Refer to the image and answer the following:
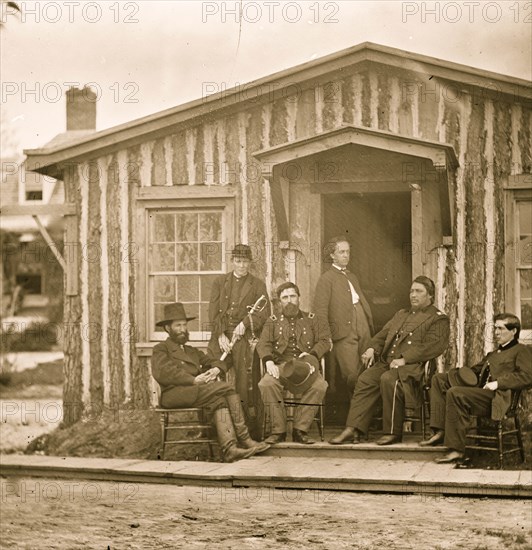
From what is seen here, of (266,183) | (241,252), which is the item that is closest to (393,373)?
(241,252)

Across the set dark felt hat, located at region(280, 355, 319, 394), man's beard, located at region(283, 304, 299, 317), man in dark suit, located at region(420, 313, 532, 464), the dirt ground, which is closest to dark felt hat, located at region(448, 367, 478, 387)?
man in dark suit, located at region(420, 313, 532, 464)

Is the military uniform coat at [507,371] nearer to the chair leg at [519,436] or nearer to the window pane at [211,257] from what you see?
the chair leg at [519,436]

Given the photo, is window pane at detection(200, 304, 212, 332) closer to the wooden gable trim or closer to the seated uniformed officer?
the seated uniformed officer

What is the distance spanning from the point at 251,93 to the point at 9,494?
11.3ft

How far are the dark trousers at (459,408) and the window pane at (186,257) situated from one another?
196 centimetres

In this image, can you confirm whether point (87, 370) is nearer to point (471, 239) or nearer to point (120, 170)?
point (120, 170)

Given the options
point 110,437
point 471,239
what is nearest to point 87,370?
point 110,437

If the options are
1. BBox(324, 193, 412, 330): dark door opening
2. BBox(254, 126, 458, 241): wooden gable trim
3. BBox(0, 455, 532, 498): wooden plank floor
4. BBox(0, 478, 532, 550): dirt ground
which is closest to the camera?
BBox(0, 478, 532, 550): dirt ground

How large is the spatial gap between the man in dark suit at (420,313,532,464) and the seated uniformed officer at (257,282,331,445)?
2.86ft

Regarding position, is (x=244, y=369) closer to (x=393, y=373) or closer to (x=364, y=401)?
(x=364, y=401)

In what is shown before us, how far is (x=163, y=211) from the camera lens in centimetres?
843

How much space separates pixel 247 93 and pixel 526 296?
2.50 metres

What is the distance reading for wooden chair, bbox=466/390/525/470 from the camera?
8.06m

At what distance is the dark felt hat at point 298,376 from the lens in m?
8.30
